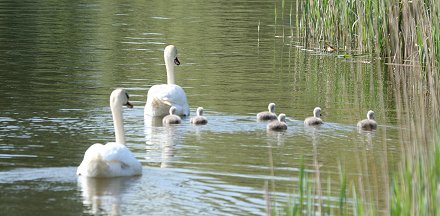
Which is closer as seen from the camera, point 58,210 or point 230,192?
point 58,210

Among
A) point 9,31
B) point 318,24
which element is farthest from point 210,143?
point 9,31

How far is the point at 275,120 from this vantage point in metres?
15.2

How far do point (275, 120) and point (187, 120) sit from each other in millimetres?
1584

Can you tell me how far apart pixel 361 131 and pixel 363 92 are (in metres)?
4.43

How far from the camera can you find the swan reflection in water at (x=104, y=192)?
1035 cm

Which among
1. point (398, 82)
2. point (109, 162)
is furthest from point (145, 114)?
point (398, 82)

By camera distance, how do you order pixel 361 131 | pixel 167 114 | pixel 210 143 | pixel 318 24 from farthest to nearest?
pixel 318 24 < pixel 167 114 < pixel 361 131 < pixel 210 143

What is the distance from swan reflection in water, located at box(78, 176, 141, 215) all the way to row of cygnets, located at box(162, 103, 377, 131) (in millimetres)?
3626

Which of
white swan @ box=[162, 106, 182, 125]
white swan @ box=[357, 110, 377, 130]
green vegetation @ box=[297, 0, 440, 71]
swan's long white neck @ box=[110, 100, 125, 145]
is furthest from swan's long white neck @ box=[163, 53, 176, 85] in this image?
swan's long white neck @ box=[110, 100, 125, 145]

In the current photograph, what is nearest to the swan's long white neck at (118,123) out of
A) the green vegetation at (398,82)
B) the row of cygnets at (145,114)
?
the row of cygnets at (145,114)

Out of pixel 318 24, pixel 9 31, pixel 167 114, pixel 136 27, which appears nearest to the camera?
pixel 167 114

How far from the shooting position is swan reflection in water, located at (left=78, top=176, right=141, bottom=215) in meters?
10.4

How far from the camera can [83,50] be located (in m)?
26.5

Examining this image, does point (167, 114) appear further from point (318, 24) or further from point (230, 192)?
point (318, 24)
